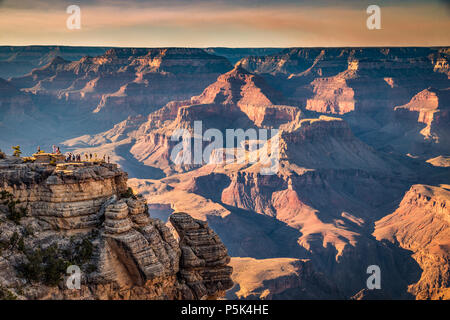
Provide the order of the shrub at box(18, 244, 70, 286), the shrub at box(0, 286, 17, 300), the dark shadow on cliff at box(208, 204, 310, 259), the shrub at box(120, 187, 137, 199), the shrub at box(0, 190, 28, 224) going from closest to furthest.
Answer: the shrub at box(0, 286, 17, 300) < the shrub at box(18, 244, 70, 286) < the shrub at box(0, 190, 28, 224) < the shrub at box(120, 187, 137, 199) < the dark shadow on cliff at box(208, 204, 310, 259)

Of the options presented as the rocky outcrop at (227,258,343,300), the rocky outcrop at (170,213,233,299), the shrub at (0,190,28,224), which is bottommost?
the rocky outcrop at (227,258,343,300)

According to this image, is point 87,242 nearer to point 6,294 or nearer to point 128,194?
point 128,194

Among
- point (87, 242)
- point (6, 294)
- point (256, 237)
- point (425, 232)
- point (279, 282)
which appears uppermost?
point (87, 242)

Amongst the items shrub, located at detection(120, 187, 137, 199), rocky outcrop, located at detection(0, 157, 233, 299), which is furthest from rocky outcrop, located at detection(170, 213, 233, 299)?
shrub, located at detection(120, 187, 137, 199)

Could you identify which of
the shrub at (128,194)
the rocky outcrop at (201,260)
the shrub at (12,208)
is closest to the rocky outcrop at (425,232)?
the rocky outcrop at (201,260)

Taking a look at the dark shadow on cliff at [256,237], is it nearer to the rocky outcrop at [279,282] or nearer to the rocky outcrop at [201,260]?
the rocky outcrop at [279,282]

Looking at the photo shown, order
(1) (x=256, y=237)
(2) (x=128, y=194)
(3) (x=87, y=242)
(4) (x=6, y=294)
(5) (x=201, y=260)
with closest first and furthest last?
1. (4) (x=6, y=294)
2. (3) (x=87, y=242)
3. (5) (x=201, y=260)
4. (2) (x=128, y=194)
5. (1) (x=256, y=237)

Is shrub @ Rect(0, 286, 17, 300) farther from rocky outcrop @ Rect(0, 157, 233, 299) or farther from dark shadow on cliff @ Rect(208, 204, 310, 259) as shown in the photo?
dark shadow on cliff @ Rect(208, 204, 310, 259)

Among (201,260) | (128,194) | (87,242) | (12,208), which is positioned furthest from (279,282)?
(12,208)
